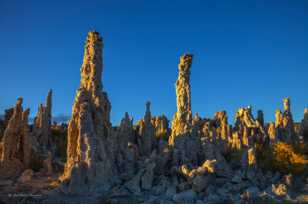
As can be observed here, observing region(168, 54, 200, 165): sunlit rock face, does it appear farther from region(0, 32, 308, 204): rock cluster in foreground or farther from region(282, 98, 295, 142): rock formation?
region(282, 98, 295, 142): rock formation

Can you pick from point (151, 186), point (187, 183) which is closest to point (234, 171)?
point (187, 183)

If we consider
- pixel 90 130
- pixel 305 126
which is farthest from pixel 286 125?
pixel 90 130

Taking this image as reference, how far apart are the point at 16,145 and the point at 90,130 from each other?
Answer: 13.2m

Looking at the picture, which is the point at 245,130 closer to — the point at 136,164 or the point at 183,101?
the point at 183,101

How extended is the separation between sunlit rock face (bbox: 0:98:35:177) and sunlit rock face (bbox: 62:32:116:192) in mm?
9498

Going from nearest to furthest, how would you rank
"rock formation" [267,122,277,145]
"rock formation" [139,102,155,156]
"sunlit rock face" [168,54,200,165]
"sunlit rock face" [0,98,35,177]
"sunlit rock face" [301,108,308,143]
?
"sunlit rock face" [168,54,200,165] → "sunlit rock face" [0,98,35,177] → "rock formation" [267,122,277,145] → "rock formation" [139,102,155,156] → "sunlit rock face" [301,108,308,143]

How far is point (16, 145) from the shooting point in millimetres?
41844

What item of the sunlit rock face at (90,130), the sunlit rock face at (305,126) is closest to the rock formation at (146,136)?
the sunlit rock face at (90,130)

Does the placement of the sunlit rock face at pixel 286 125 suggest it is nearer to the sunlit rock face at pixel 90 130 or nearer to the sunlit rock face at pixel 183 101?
the sunlit rock face at pixel 183 101

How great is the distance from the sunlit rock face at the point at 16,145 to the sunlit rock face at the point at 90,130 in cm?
950

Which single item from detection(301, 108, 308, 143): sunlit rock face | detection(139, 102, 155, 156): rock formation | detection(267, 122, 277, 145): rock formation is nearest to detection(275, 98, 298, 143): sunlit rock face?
detection(267, 122, 277, 145): rock formation

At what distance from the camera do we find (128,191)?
3058 cm

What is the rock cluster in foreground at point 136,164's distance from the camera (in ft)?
100.0

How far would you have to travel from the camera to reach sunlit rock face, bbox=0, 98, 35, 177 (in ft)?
129
